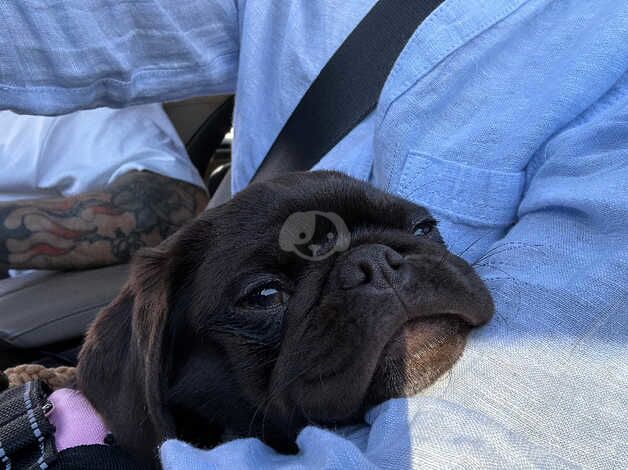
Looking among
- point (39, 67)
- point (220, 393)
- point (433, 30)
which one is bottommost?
point (220, 393)

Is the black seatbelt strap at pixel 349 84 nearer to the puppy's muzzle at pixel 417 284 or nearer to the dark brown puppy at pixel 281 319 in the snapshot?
the dark brown puppy at pixel 281 319

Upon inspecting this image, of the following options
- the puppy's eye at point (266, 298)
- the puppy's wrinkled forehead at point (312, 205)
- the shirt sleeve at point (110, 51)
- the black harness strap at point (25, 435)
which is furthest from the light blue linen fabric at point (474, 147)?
the black harness strap at point (25, 435)

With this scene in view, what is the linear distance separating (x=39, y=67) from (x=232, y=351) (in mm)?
1454

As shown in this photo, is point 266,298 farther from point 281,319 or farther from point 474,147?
point 474,147

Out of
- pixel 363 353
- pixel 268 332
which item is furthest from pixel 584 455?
pixel 268 332

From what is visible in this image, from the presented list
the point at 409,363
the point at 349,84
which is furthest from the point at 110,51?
the point at 409,363

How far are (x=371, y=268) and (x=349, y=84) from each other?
1.24 m

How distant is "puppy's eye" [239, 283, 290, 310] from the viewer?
1.58 metres

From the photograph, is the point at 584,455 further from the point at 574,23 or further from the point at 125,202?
the point at 125,202

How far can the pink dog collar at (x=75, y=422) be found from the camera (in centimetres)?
171

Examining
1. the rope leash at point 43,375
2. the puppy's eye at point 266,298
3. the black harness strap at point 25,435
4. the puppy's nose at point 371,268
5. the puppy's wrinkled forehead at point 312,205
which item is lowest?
the rope leash at point 43,375

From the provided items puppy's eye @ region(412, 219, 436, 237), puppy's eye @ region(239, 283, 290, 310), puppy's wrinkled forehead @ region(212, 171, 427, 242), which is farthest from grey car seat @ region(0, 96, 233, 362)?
puppy's eye @ region(412, 219, 436, 237)

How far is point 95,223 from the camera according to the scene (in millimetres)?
3355

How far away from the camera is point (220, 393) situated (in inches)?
64.5
